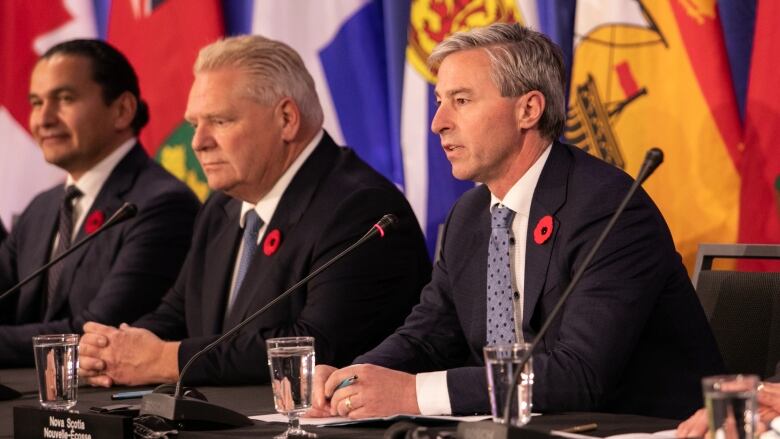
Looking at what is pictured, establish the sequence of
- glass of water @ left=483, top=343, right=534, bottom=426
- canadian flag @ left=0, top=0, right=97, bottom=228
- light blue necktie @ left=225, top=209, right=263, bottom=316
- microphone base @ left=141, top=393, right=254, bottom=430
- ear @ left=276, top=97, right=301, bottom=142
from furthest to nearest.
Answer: canadian flag @ left=0, top=0, right=97, bottom=228
ear @ left=276, top=97, right=301, bottom=142
light blue necktie @ left=225, top=209, right=263, bottom=316
microphone base @ left=141, top=393, right=254, bottom=430
glass of water @ left=483, top=343, right=534, bottom=426

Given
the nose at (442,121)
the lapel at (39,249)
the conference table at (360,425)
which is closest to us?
the conference table at (360,425)

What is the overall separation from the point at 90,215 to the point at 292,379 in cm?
262

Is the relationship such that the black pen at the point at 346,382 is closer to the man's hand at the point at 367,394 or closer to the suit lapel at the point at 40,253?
the man's hand at the point at 367,394

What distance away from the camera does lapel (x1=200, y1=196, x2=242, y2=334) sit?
3.97 m

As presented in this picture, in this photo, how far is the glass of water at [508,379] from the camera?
218 centimetres

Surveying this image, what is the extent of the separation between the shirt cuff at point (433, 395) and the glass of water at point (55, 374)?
749mm

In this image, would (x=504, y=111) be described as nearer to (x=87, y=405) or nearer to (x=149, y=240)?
(x=87, y=405)

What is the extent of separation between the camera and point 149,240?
4602 millimetres

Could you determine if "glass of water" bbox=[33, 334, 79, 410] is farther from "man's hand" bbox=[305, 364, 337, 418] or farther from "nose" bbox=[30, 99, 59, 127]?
"nose" bbox=[30, 99, 59, 127]

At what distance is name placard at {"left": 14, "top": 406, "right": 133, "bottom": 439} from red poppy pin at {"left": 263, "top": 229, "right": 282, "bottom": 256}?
132 cm

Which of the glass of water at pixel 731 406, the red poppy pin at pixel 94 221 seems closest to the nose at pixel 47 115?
the red poppy pin at pixel 94 221

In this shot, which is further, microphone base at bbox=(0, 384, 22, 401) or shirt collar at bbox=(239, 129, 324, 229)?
shirt collar at bbox=(239, 129, 324, 229)

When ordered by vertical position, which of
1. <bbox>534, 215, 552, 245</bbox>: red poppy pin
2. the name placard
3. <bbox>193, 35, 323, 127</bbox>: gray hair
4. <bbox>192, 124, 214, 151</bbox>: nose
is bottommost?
the name placard

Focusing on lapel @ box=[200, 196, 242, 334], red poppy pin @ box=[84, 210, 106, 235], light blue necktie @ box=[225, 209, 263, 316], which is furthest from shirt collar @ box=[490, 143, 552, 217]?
red poppy pin @ box=[84, 210, 106, 235]
